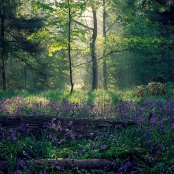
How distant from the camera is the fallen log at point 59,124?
4855 mm

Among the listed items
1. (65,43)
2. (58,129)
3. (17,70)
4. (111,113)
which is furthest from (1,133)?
(17,70)

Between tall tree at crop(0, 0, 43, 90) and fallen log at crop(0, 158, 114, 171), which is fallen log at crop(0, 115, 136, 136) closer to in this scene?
Result: fallen log at crop(0, 158, 114, 171)

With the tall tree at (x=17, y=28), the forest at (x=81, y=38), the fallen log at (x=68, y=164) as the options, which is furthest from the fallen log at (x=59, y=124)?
the tall tree at (x=17, y=28)

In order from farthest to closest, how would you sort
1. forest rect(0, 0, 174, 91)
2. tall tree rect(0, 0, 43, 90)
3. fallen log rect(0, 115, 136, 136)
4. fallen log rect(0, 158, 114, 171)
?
tall tree rect(0, 0, 43, 90) → forest rect(0, 0, 174, 91) → fallen log rect(0, 115, 136, 136) → fallen log rect(0, 158, 114, 171)

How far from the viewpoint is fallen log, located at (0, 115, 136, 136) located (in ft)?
15.9

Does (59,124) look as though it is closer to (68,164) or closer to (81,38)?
(68,164)

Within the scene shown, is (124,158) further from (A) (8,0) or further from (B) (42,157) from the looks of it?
(A) (8,0)

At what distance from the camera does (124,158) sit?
13.0ft

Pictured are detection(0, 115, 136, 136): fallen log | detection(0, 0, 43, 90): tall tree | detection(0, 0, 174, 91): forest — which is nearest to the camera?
detection(0, 115, 136, 136): fallen log

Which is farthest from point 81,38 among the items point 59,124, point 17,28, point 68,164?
point 68,164

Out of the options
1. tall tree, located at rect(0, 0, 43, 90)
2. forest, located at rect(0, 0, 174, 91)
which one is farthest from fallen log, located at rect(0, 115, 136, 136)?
tall tree, located at rect(0, 0, 43, 90)

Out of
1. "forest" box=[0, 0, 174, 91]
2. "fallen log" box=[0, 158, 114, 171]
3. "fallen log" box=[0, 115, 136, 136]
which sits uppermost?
"forest" box=[0, 0, 174, 91]

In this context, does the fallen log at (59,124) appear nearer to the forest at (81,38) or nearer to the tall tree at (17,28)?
the forest at (81,38)

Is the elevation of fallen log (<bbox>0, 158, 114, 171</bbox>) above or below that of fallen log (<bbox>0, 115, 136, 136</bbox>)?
below
